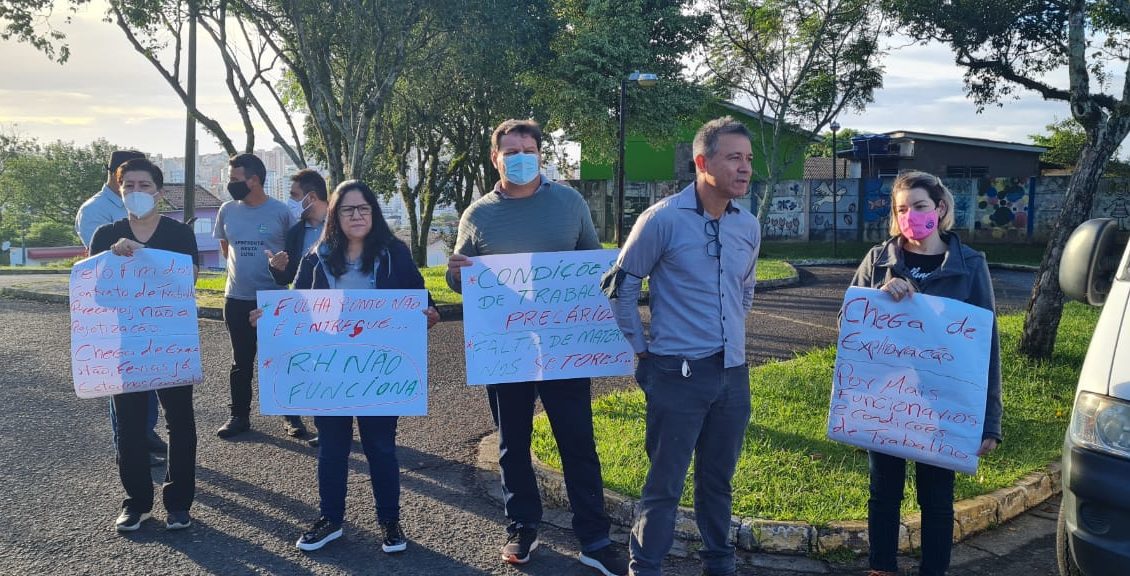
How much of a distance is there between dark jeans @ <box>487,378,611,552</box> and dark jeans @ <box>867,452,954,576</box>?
1.22 m

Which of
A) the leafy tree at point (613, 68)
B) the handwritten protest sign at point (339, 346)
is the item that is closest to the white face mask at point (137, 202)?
the handwritten protest sign at point (339, 346)

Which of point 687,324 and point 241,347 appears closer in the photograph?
point 687,324

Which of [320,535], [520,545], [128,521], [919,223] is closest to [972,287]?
[919,223]

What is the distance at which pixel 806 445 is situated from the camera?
528 centimetres

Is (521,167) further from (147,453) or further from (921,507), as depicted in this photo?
(147,453)

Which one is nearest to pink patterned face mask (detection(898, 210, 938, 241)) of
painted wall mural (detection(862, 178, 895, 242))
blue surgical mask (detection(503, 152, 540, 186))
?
blue surgical mask (detection(503, 152, 540, 186))

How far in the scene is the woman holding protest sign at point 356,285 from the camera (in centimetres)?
407

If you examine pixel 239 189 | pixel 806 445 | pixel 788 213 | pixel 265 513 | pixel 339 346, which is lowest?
pixel 265 513

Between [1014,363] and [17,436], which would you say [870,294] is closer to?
[1014,363]

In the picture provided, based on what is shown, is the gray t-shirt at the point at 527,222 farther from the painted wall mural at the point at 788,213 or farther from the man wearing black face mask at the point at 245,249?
the painted wall mural at the point at 788,213

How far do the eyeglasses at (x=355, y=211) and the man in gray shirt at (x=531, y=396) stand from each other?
0.49m

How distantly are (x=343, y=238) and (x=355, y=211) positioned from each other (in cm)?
19

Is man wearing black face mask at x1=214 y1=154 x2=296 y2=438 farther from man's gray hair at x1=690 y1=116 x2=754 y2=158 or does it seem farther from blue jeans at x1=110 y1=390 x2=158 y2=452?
man's gray hair at x1=690 y1=116 x2=754 y2=158

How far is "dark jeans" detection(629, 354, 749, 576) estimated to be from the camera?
3293 mm
